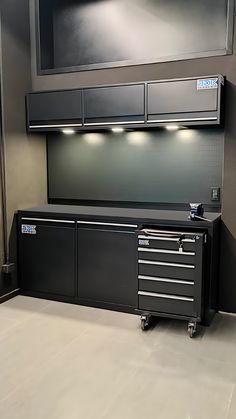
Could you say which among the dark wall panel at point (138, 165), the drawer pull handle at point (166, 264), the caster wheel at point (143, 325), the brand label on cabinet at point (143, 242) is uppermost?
the dark wall panel at point (138, 165)

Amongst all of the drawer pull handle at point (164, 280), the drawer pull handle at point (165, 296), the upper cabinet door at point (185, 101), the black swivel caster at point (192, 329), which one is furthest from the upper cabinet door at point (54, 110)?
the black swivel caster at point (192, 329)

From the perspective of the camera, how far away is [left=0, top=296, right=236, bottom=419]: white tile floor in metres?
2.08

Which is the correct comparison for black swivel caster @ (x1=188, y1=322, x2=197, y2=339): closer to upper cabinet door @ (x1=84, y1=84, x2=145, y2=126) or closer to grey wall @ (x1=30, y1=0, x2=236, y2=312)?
grey wall @ (x1=30, y1=0, x2=236, y2=312)

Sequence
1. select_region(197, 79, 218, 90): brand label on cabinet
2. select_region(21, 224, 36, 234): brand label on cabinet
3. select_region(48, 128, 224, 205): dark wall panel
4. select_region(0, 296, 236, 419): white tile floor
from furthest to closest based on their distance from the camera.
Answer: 1. select_region(21, 224, 36, 234): brand label on cabinet
2. select_region(48, 128, 224, 205): dark wall panel
3. select_region(197, 79, 218, 90): brand label on cabinet
4. select_region(0, 296, 236, 419): white tile floor

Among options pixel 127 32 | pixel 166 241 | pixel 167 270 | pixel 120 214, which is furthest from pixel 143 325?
pixel 127 32

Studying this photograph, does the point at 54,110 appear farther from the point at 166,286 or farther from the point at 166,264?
the point at 166,286

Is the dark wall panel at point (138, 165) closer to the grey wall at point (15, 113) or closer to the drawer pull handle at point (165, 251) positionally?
the grey wall at point (15, 113)

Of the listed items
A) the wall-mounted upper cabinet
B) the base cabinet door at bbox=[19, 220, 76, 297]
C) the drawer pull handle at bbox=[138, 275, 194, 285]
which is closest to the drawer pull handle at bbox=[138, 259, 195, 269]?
the drawer pull handle at bbox=[138, 275, 194, 285]

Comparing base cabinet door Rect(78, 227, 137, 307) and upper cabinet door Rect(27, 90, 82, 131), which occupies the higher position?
upper cabinet door Rect(27, 90, 82, 131)

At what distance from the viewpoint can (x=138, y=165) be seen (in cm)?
382

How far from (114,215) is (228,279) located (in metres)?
1.18

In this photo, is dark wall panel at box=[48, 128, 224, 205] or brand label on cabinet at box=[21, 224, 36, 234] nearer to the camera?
dark wall panel at box=[48, 128, 224, 205]

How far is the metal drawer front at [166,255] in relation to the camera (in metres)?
2.94

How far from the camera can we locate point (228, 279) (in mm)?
3367
